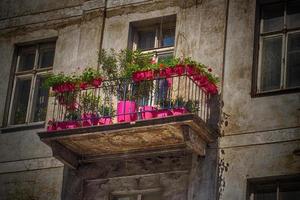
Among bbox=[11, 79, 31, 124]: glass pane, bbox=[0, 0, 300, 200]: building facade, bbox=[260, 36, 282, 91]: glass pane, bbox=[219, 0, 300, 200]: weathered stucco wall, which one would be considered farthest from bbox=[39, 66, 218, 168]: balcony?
bbox=[11, 79, 31, 124]: glass pane

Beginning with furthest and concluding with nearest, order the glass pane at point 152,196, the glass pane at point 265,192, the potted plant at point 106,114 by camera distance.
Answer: the potted plant at point 106,114 → the glass pane at point 152,196 → the glass pane at point 265,192

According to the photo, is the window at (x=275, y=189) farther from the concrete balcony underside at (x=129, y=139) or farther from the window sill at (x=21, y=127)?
the window sill at (x=21, y=127)

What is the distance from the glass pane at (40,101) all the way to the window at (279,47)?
4.79 meters

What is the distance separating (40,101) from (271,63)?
16.9 ft

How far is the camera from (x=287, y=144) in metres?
16.3

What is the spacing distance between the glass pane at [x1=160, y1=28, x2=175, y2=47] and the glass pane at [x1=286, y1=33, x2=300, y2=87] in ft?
8.44

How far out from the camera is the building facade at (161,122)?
Answer: 16.5 m

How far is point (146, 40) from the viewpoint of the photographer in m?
19.1

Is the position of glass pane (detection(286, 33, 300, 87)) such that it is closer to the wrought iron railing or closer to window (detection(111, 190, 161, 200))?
the wrought iron railing

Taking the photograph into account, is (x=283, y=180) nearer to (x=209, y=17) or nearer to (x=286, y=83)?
(x=286, y=83)

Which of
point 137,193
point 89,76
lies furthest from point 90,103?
point 137,193

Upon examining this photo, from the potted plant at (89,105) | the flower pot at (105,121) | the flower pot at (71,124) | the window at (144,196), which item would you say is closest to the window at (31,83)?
the potted plant at (89,105)

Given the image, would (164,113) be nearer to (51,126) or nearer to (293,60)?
(51,126)

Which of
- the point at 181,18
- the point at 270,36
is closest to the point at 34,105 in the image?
the point at 181,18
